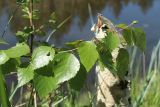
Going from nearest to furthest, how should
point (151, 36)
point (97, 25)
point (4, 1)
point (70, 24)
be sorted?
point (97, 25), point (151, 36), point (70, 24), point (4, 1)

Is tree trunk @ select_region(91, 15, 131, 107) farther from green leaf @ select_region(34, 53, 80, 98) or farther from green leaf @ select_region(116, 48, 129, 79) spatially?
green leaf @ select_region(34, 53, 80, 98)

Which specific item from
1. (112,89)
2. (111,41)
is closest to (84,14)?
(112,89)

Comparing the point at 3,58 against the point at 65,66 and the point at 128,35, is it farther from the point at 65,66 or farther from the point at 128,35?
the point at 128,35

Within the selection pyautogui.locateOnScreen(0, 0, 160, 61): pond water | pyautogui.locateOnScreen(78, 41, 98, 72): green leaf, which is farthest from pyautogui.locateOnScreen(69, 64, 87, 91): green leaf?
pyautogui.locateOnScreen(0, 0, 160, 61): pond water

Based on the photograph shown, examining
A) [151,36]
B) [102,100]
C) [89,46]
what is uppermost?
[89,46]

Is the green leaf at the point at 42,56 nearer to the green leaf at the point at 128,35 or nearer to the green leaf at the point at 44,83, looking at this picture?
the green leaf at the point at 44,83

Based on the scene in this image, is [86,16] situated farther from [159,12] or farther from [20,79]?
[20,79]

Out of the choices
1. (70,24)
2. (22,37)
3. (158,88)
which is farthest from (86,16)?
(22,37)
